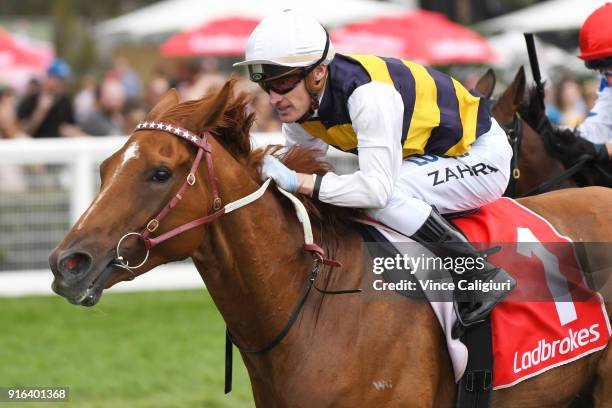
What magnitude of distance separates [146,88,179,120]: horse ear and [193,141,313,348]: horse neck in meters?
0.23

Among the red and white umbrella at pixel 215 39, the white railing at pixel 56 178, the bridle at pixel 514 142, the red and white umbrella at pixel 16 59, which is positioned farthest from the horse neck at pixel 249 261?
the red and white umbrella at pixel 16 59

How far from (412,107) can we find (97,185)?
5.74m

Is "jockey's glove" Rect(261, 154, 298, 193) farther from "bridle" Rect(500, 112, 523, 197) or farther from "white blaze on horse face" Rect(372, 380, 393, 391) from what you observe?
"bridle" Rect(500, 112, 523, 197)

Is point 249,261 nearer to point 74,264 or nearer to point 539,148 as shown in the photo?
point 74,264

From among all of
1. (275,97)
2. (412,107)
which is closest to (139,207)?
(275,97)

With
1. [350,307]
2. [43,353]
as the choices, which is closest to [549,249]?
[350,307]

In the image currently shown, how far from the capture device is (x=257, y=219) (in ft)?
12.6

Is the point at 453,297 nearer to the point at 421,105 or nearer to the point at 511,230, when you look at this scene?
the point at 511,230

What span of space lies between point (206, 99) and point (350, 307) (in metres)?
0.91

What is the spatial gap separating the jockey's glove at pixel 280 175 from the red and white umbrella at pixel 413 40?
391 inches

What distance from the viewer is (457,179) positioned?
424 cm

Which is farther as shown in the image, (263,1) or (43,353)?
(263,1)

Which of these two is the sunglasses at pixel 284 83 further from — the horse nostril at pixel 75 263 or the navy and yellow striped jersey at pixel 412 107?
the horse nostril at pixel 75 263

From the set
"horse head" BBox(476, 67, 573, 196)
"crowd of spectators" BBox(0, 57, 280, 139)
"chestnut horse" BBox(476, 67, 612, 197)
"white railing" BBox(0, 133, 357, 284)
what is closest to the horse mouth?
"chestnut horse" BBox(476, 67, 612, 197)
